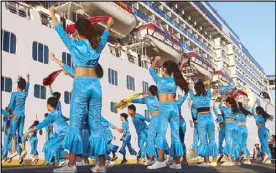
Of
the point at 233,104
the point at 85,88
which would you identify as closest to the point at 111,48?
the point at 233,104

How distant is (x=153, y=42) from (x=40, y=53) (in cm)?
1115

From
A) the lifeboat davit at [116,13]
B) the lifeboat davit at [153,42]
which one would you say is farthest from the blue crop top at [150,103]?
the lifeboat davit at [153,42]

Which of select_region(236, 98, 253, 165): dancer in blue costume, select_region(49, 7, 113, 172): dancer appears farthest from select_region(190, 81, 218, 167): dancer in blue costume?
select_region(49, 7, 113, 172): dancer

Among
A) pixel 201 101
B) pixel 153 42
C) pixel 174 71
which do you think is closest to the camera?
pixel 174 71

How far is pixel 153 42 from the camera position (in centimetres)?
2355

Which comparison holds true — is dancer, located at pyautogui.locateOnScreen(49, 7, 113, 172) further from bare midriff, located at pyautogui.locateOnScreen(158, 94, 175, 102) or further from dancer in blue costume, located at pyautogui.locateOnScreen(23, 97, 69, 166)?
bare midriff, located at pyautogui.locateOnScreen(158, 94, 175, 102)

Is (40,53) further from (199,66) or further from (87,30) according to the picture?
(199,66)

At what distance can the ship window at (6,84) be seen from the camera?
11789mm

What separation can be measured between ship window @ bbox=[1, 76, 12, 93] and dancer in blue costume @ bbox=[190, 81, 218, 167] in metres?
7.42

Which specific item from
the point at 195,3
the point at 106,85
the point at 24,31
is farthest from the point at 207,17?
the point at 24,31

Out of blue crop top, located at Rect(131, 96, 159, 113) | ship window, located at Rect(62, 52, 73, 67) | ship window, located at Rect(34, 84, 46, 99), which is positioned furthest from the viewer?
ship window, located at Rect(62, 52, 73, 67)

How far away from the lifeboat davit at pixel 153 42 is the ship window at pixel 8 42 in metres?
11.2

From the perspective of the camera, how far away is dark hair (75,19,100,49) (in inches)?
162

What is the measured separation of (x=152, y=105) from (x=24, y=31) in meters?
8.03
